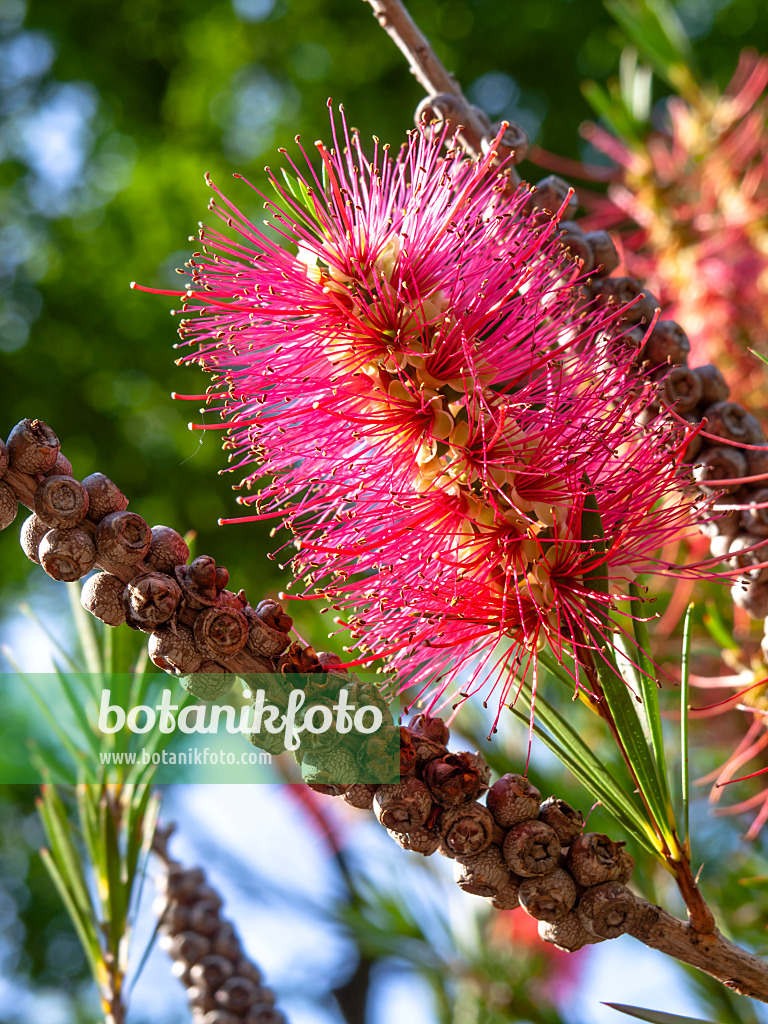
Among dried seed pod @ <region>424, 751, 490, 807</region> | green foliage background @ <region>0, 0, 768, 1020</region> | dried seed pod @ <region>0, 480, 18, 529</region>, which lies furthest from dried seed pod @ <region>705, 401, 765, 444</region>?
green foliage background @ <region>0, 0, 768, 1020</region>

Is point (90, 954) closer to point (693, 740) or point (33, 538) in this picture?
point (33, 538)

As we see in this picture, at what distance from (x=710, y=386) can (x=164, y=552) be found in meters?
0.31

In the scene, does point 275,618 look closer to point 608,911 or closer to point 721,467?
point 608,911

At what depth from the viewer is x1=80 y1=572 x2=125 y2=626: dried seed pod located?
309 mm

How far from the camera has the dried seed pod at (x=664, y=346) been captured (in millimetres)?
462

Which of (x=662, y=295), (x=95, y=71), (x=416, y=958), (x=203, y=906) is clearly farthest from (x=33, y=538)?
(x=95, y=71)

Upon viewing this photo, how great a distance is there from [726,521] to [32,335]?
1.68 metres

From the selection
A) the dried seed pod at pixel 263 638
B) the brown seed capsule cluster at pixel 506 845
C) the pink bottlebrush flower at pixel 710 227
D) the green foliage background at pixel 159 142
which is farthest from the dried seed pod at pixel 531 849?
the green foliage background at pixel 159 142

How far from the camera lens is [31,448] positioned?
11.7 inches

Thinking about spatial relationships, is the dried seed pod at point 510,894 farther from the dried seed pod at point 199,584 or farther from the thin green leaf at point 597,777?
the dried seed pod at point 199,584

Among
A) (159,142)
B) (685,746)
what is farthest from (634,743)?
(159,142)

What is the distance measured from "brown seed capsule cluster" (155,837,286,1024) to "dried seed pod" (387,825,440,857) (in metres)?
0.24

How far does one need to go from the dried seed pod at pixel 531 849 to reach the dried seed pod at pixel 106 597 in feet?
0.52

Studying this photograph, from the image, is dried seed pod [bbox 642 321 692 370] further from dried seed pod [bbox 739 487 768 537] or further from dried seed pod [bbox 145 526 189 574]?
dried seed pod [bbox 145 526 189 574]
